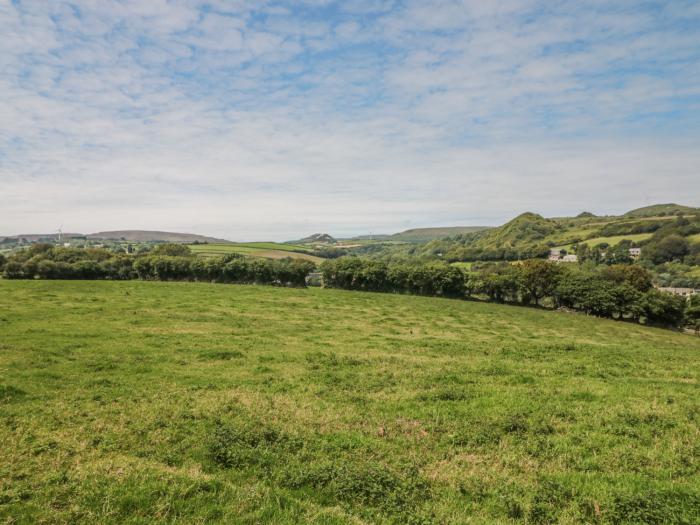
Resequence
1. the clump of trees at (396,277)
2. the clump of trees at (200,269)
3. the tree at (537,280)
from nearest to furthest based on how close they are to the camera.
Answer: the tree at (537,280) → the clump of trees at (396,277) → the clump of trees at (200,269)

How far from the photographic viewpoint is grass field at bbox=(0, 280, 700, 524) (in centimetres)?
718

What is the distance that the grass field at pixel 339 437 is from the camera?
23.6 feet

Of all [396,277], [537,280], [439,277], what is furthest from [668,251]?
[396,277]

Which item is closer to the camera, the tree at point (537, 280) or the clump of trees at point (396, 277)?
the tree at point (537, 280)

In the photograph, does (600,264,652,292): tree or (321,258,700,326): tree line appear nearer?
(321,258,700,326): tree line

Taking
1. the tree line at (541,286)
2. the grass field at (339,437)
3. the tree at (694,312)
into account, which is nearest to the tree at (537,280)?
the tree line at (541,286)

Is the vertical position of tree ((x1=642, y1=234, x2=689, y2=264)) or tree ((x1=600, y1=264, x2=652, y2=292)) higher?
tree ((x1=642, y1=234, x2=689, y2=264))

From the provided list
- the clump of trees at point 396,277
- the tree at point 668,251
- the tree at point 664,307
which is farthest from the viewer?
the tree at point 668,251

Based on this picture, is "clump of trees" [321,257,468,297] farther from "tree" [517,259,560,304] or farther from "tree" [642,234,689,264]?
"tree" [642,234,689,264]

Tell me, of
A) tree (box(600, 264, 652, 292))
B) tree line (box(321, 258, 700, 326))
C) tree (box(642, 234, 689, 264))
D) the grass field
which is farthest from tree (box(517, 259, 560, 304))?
tree (box(642, 234, 689, 264))

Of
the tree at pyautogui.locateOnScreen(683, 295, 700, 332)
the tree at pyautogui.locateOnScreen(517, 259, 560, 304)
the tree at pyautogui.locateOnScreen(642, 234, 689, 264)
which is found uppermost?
the tree at pyautogui.locateOnScreen(642, 234, 689, 264)

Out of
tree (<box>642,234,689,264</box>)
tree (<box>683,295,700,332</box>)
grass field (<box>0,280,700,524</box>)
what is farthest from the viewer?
tree (<box>642,234,689,264</box>)

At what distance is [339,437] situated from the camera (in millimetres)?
10445

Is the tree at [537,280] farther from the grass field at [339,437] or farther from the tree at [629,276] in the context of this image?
the grass field at [339,437]
